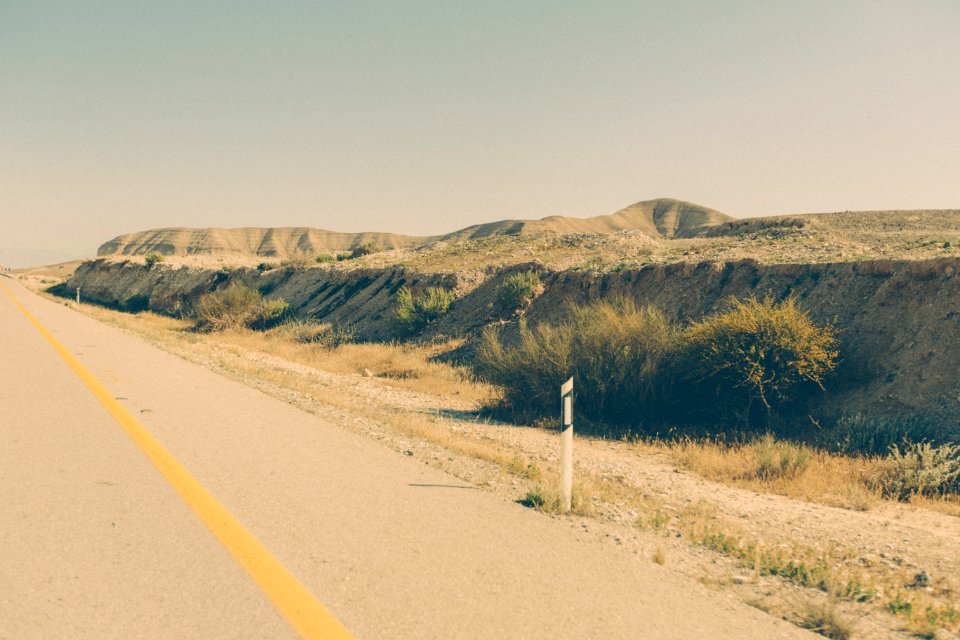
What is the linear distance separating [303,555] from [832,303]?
11.8 meters

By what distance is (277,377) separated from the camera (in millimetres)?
14016

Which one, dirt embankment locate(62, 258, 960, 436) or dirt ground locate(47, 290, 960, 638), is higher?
dirt embankment locate(62, 258, 960, 436)

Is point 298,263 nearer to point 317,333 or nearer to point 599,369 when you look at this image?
point 317,333

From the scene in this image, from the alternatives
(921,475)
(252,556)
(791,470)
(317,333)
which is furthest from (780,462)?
(317,333)

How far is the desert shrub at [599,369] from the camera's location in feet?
37.7

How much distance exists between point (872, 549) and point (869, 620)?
6.80 feet

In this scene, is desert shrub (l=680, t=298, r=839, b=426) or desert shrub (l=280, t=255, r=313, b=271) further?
desert shrub (l=280, t=255, r=313, b=271)

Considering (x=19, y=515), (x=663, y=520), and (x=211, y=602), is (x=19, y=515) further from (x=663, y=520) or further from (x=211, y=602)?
(x=663, y=520)

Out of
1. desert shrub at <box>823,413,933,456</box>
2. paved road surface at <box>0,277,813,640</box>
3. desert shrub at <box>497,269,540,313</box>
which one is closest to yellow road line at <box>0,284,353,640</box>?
paved road surface at <box>0,277,813,640</box>

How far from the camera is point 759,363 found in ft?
34.6

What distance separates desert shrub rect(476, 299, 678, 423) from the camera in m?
11.5

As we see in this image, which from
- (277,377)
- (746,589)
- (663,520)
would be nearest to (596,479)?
(663,520)

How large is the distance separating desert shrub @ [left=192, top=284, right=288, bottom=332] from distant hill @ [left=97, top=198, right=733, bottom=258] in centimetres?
8795

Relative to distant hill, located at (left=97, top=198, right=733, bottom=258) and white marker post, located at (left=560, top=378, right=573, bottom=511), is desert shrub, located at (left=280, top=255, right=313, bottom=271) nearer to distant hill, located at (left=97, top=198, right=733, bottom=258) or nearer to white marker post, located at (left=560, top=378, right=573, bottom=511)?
white marker post, located at (left=560, top=378, right=573, bottom=511)
